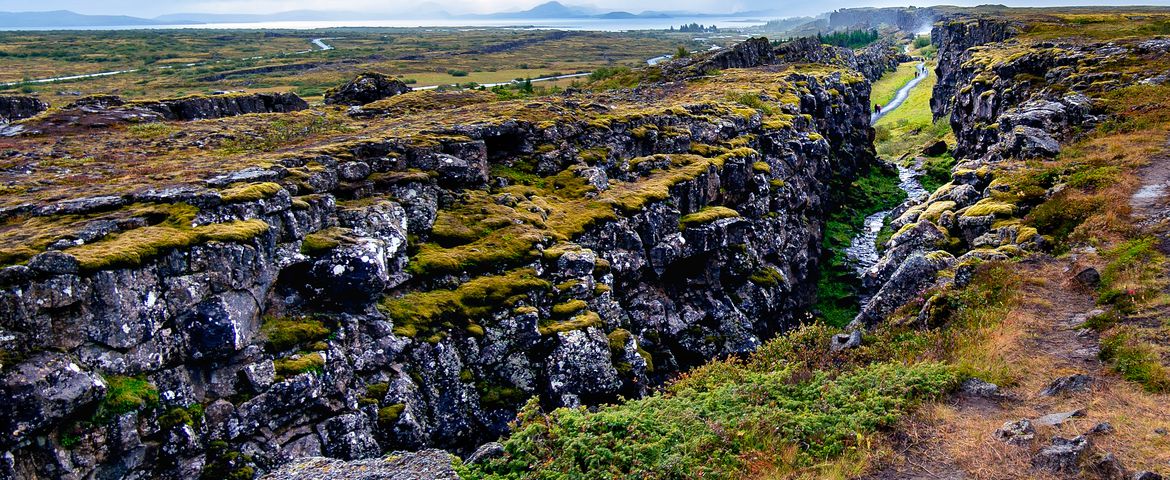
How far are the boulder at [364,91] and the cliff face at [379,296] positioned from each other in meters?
23.1

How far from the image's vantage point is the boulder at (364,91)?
199 ft

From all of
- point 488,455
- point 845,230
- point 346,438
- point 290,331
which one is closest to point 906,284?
point 488,455

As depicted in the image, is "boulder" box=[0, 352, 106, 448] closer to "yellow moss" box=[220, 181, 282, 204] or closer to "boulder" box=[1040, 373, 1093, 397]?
"yellow moss" box=[220, 181, 282, 204]

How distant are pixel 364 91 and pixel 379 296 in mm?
40593

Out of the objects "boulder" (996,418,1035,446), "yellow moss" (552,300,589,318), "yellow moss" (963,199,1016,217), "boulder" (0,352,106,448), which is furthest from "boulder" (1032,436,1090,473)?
"yellow moss" (963,199,1016,217)

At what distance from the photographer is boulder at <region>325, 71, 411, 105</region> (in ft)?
199

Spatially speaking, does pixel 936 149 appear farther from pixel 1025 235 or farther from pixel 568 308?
pixel 568 308

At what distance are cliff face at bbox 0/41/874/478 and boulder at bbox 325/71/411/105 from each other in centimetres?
2312

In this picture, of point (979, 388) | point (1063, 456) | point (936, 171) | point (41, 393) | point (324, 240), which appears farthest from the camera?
point (936, 171)

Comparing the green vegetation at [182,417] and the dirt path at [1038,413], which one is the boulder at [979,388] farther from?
the green vegetation at [182,417]

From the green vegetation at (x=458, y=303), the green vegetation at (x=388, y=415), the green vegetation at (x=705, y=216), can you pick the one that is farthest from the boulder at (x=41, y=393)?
the green vegetation at (x=705, y=216)

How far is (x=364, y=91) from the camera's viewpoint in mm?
61312

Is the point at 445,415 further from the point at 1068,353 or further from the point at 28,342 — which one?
the point at 1068,353

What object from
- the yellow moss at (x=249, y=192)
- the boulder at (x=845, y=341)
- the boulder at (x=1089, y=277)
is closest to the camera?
the boulder at (x=845, y=341)
